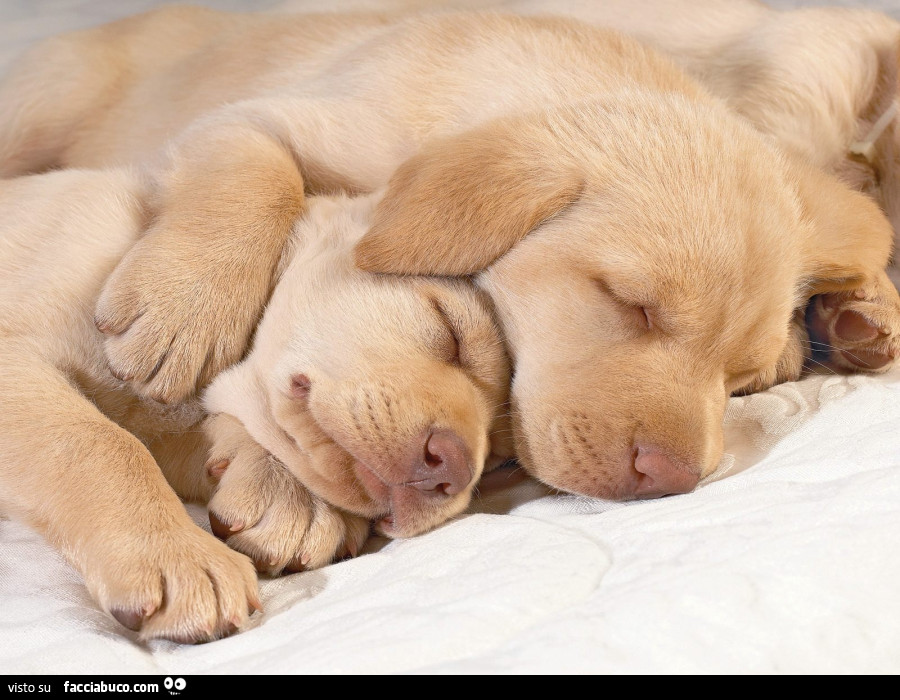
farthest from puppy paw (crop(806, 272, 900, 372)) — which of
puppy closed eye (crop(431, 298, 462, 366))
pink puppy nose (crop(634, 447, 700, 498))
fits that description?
puppy closed eye (crop(431, 298, 462, 366))

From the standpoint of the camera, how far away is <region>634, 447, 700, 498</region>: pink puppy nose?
79.9 inches

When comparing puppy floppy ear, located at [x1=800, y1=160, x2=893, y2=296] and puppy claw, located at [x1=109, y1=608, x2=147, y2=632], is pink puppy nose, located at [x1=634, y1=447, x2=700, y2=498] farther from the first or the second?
puppy claw, located at [x1=109, y1=608, x2=147, y2=632]

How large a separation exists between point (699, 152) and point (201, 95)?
6.29 ft

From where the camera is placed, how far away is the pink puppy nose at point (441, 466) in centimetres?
200

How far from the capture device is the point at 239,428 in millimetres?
2336

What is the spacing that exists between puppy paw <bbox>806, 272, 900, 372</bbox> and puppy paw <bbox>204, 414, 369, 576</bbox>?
1410 mm

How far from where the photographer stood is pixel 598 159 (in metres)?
2.33

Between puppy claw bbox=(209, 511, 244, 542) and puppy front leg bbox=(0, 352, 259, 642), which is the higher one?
puppy front leg bbox=(0, 352, 259, 642)

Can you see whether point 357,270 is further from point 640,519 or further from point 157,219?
point 640,519
